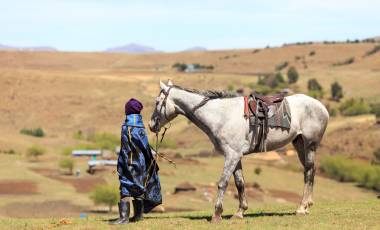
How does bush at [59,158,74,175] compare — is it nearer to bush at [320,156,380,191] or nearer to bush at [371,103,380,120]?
bush at [320,156,380,191]

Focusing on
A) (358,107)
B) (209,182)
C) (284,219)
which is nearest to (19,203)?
(209,182)

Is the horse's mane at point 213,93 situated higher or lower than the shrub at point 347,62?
lower

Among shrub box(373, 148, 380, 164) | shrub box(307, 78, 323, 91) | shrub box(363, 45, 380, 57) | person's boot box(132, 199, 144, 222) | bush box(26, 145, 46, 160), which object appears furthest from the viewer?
shrub box(363, 45, 380, 57)

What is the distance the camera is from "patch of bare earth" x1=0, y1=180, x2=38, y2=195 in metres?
42.6

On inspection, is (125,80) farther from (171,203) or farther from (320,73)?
(171,203)

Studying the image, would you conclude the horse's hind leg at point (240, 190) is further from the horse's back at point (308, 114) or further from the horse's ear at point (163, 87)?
the horse's ear at point (163, 87)

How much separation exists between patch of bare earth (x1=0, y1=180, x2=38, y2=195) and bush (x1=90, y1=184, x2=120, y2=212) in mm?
4723

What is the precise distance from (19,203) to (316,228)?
2951cm

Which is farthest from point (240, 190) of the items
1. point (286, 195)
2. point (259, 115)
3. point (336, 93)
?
point (336, 93)

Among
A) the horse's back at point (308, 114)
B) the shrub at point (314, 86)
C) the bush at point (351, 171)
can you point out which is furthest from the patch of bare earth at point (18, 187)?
the shrub at point (314, 86)

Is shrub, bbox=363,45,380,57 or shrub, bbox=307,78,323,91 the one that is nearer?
shrub, bbox=307,78,323,91

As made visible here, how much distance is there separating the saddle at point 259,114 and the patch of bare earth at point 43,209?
23671mm

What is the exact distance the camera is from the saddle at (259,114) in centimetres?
1304

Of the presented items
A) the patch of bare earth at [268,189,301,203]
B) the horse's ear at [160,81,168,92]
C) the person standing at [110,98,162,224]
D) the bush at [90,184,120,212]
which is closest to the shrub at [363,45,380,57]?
the patch of bare earth at [268,189,301,203]
